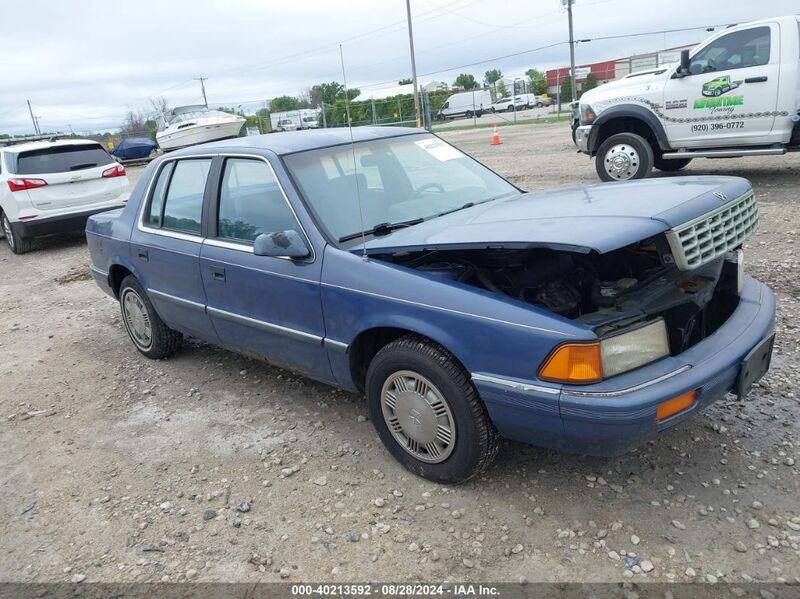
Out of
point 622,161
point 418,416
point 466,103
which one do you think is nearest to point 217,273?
point 418,416

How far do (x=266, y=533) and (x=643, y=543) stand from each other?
5.41 feet

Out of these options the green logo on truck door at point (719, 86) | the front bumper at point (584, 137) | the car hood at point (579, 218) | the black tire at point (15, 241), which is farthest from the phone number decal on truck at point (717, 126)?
the black tire at point (15, 241)

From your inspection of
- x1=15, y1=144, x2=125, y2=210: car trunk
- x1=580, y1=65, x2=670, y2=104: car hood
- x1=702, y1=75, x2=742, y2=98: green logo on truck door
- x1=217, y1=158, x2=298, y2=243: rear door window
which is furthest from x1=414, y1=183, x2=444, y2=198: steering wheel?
x1=15, y1=144, x2=125, y2=210: car trunk

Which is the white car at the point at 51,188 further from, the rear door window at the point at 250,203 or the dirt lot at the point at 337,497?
the rear door window at the point at 250,203

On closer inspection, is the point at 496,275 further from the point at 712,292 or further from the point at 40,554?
the point at 40,554

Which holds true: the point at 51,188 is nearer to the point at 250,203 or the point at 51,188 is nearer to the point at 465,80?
the point at 250,203

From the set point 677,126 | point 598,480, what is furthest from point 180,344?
point 677,126

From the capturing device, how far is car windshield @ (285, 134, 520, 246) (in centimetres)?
360

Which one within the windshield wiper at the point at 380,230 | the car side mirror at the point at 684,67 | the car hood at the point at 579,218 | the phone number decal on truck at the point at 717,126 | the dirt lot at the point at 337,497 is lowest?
the dirt lot at the point at 337,497

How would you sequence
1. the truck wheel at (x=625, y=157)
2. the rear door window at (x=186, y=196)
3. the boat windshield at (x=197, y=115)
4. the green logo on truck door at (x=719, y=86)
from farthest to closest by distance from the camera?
the boat windshield at (x=197, y=115), the truck wheel at (x=625, y=157), the green logo on truck door at (x=719, y=86), the rear door window at (x=186, y=196)

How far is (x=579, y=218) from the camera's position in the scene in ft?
9.28

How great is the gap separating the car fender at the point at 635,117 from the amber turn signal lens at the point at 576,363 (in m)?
7.64

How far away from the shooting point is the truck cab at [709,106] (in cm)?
821

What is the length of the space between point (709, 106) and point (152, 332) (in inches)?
304
